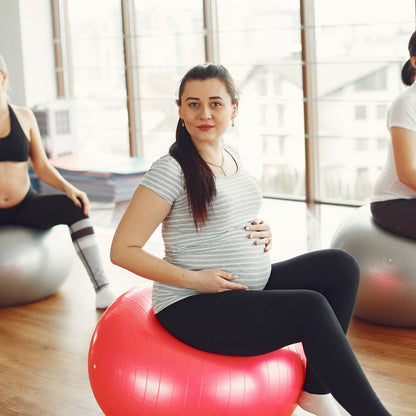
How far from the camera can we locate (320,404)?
5.44 ft

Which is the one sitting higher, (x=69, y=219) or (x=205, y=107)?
(x=205, y=107)

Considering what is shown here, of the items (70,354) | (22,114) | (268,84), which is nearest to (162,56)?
(268,84)

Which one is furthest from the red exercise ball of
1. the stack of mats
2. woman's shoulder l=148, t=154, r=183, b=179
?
the stack of mats

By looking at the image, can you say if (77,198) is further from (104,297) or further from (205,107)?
(205,107)

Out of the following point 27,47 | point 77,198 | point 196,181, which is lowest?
point 77,198

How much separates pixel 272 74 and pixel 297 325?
327 centimetres

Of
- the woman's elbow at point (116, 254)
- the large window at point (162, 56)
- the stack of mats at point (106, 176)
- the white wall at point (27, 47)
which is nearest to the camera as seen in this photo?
the woman's elbow at point (116, 254)

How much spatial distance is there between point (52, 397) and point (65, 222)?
0.92 metres

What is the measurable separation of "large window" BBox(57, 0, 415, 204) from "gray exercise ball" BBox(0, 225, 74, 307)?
2030 millimetres

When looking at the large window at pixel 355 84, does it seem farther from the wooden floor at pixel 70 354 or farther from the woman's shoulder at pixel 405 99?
the woman's shoulder at pixel 405 99

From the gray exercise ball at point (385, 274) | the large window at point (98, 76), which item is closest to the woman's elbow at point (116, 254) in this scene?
the gray exercise ball at point (385, 274)

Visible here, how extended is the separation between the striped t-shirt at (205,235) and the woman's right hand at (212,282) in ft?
0.12

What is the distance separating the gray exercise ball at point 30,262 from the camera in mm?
2744

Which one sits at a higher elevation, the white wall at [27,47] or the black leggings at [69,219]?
the white wall at [27,47]
